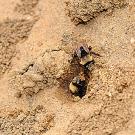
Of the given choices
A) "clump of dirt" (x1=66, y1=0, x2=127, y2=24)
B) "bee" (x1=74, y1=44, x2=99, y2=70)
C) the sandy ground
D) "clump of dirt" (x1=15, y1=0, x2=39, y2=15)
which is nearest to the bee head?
"bee" (x1=74, y1=44, x2=99, y2=70)

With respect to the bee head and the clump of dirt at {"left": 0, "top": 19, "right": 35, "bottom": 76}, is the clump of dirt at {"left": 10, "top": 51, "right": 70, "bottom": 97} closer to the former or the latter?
the bee head

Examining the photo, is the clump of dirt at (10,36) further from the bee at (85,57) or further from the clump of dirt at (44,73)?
the bee at (85,57)

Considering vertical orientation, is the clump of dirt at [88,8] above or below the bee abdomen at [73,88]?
above

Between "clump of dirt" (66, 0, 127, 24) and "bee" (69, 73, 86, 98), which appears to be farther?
"clump of dirt" (66, 0, 127, 24)

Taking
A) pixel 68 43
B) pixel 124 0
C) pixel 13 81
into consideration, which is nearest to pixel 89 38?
pixel 68 43

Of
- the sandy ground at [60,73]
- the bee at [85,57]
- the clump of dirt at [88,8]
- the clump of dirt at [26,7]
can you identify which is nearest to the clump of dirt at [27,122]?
the sandy ground at [60,73]

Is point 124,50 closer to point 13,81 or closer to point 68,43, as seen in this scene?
point 68,43

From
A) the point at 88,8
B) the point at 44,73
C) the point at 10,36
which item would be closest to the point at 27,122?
the point at 44,73
